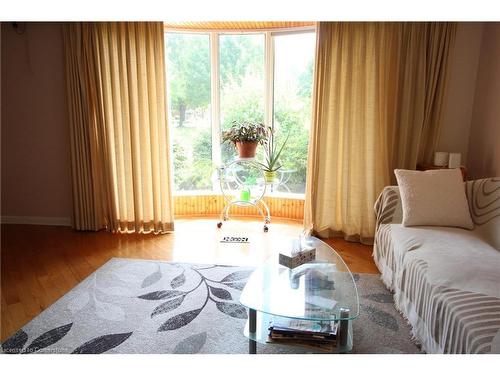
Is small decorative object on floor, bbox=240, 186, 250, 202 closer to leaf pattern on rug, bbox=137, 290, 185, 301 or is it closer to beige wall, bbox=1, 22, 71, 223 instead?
leaf pattern on rug, bbox=137, 290, 185, 301

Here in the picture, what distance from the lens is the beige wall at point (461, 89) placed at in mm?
3275

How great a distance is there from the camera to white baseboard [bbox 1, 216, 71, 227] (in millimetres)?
4043

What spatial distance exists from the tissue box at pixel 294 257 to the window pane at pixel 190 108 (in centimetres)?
255

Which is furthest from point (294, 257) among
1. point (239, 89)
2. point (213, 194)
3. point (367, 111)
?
point (239, 89)

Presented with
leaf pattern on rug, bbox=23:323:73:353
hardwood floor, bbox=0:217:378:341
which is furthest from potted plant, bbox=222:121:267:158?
leaf pattern on rug, bbox=23:323:73:353

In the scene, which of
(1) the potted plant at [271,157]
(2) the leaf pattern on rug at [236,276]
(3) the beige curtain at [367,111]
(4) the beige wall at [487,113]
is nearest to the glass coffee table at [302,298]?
(2) the leaf pattern on rug at [236,276]

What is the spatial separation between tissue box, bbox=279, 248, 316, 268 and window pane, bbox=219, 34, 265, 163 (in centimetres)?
246

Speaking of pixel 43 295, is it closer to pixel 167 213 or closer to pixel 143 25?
pixel 167 213

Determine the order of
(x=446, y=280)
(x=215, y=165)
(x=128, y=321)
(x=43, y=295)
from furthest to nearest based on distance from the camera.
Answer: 1. (x=215, y=165)
2. (x=43, y=295)
3. (x=128, y=321)
4. (x=446, y=280)

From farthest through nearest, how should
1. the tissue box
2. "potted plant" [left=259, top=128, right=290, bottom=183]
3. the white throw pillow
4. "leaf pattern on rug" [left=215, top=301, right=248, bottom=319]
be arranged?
"potted plant" [left=259, top=128, right=290, bottom=183]
the white throw pillow
"leaf pattern on rug" [left=215, top=301, right=248, bottom=319]
the tissue box

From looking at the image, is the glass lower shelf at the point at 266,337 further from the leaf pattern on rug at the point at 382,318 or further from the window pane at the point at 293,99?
the window pane at the point at 293,99

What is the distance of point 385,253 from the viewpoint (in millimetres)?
2613
